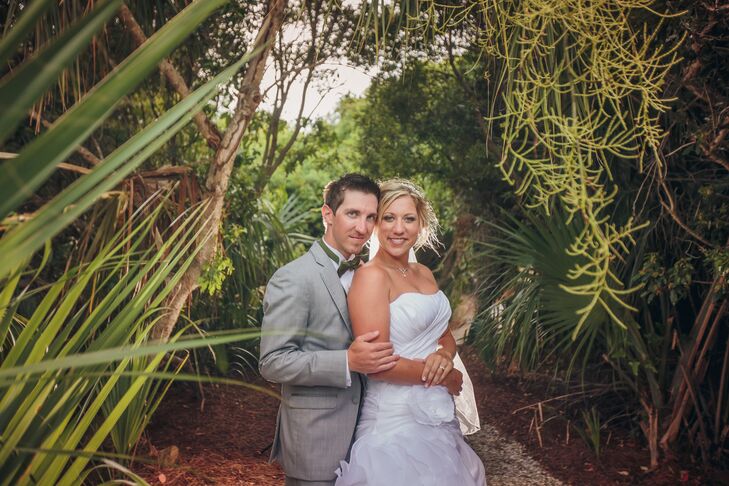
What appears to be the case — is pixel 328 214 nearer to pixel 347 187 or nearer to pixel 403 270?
pixel 347 187

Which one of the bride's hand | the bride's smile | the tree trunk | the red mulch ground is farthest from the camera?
the red mulch ground

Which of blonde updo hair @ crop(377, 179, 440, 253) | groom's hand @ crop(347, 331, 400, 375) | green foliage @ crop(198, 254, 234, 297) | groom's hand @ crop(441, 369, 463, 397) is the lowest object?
groom's hand @ crop(441, 369, 463, 397)

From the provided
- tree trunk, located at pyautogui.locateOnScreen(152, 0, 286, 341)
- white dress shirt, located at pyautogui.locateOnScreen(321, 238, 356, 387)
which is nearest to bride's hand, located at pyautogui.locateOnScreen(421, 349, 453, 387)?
white dress shirt, located at pyautogui.locateOnScreen(321, 238, 356, 387)

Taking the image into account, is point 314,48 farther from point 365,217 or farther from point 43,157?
point 43,157

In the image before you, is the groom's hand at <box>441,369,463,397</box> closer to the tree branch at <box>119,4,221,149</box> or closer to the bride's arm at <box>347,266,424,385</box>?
the bride's arm at <box>347,266,424,385</box>

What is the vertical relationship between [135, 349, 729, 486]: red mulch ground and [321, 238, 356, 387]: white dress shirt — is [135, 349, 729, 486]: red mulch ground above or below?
below

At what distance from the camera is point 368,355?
241 centimetres

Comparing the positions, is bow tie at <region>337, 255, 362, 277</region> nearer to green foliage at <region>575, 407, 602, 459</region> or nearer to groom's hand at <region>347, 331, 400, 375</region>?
groom's hand at <region>347, 331, 400, 375</region>

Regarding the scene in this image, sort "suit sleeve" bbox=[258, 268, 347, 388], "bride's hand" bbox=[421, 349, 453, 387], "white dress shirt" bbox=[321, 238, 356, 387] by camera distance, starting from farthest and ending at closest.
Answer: "white dress shirt" bbox=[321, 238, 356, 387] → "bride's hand" bbox=[421, 349, 453, 387] → "suit sleeve" bbox=[258, 268, 347, 388]

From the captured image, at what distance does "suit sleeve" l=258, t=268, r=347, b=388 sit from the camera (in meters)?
2.38

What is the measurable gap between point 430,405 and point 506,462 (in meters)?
2.81

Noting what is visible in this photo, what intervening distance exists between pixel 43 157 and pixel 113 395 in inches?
123

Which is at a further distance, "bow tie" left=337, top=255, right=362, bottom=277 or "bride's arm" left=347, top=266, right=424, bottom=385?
"bow tie" left=337, top=255, right=362, bottom=277

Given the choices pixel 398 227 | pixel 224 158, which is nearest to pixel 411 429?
pixel 398 227
